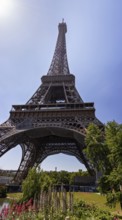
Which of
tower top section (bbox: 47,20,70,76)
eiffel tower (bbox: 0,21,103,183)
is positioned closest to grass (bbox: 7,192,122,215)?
eiffel tower (bbox: 0,21,103,183)

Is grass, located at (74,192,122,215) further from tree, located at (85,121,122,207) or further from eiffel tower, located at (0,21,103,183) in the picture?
eiffel tower, located at (0,21,103,183)

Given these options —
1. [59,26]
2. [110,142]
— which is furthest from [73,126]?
[59,26]

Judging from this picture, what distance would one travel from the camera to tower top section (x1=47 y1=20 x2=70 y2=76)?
65.5 metres

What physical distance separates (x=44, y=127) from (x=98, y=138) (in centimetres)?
1930

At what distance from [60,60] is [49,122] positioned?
97.8ft

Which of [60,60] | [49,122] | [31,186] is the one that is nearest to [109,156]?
[31,186]

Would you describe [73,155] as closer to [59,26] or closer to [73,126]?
[73,126]

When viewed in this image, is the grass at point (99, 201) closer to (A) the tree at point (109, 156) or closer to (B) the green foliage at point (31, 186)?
(A) the tree at point (109, 156)

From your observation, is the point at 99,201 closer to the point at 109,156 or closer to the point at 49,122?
the point at 109,156

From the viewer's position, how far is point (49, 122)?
1778 inches

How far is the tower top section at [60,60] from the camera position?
215ft

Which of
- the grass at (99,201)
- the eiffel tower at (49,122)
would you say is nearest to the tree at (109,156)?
the grass at (99,201)

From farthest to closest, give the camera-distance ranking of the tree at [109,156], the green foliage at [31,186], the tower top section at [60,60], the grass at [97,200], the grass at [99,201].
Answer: the tower top section at [60,60] → the grass at [97,200] → the grass at [99,201] → the green foliage at [31,186] → the tree at [109,156]

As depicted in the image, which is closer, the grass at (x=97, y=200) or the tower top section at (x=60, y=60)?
the grass at (x=97, y=200)
